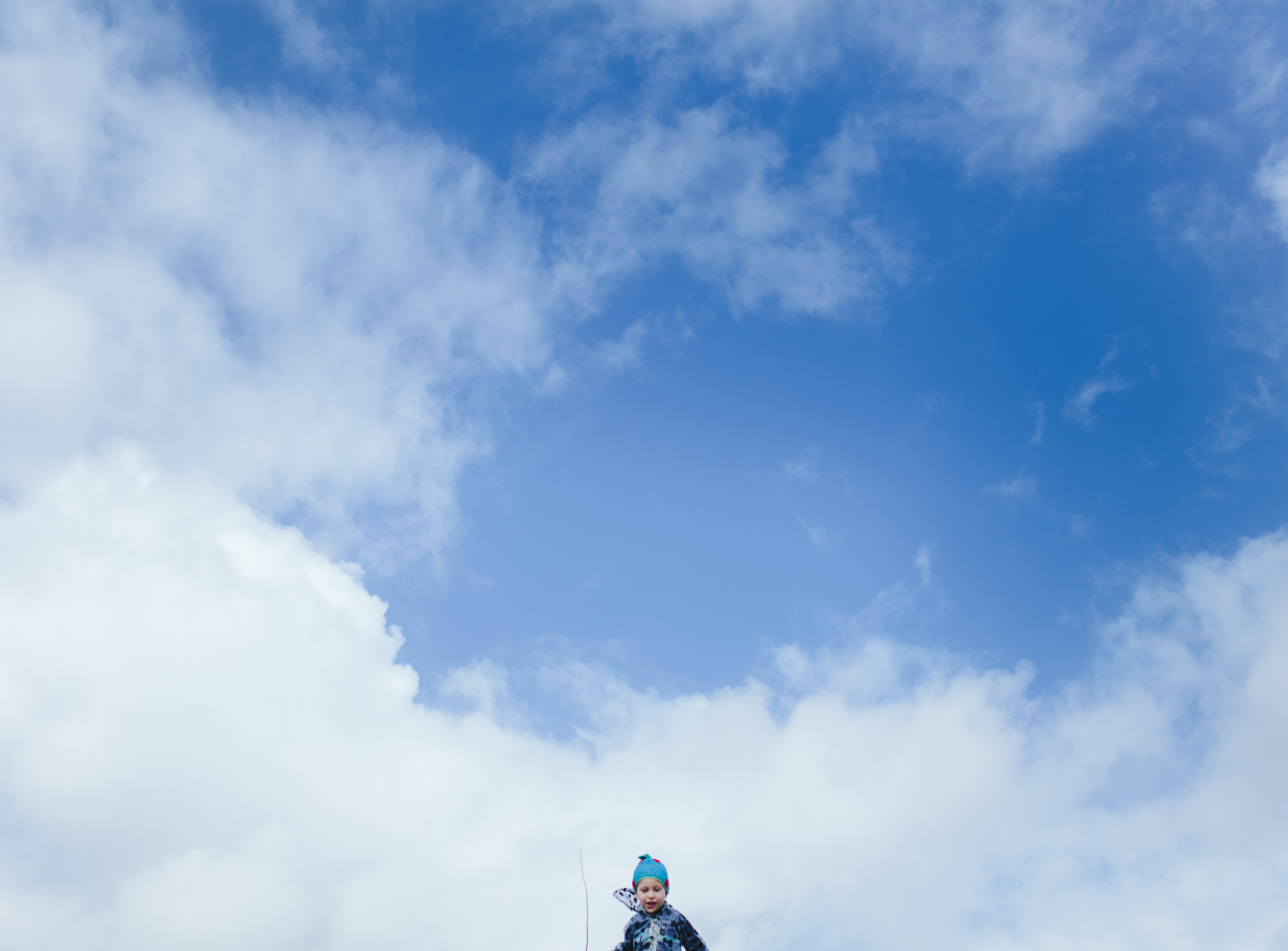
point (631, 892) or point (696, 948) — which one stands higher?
point (631, 892)

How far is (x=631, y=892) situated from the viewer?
13.5 meters

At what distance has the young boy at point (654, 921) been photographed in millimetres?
12805

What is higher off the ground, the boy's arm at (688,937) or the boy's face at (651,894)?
the boy's face at (651,894)

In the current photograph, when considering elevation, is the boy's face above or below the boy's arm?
above

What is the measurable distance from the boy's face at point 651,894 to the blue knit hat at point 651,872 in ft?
0.16

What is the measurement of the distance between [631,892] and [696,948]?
1.27 m

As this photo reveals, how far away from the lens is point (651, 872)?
13.4 metres

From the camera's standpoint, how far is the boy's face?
13.1 metres

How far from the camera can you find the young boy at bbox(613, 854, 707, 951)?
42.0 feet

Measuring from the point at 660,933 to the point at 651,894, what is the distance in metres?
0.53

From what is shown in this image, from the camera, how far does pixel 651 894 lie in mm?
13117

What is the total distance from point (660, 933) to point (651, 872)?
848 millimetres

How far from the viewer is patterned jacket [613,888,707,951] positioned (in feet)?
41.9

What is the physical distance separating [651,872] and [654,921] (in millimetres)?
668
